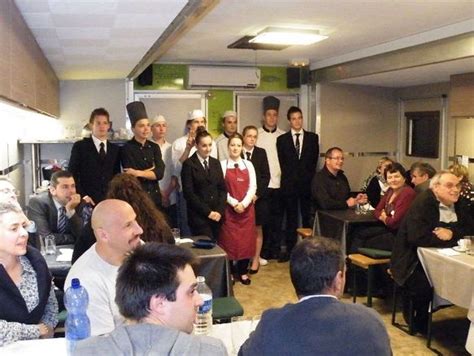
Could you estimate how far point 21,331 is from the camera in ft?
6.98

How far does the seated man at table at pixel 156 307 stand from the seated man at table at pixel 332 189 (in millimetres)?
3958

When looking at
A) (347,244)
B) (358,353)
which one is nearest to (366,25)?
(347,244)

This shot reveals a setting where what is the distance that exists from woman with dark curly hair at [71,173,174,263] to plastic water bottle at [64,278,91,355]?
86 cm

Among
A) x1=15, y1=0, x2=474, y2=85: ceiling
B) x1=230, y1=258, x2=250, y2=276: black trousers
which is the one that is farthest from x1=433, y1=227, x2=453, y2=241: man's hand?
x1=230, y1=258, x2=250, y2=276: black trousers

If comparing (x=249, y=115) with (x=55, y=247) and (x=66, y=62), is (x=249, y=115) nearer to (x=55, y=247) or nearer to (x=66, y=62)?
(x=66, y=62)

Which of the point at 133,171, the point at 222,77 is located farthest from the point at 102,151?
the point at 222,77

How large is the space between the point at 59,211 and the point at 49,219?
9cm

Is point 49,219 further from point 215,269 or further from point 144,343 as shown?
point 144,343

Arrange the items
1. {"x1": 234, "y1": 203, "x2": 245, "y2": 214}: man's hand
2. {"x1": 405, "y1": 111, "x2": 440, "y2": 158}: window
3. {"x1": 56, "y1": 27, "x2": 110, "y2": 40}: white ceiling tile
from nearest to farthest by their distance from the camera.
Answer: {"x1": 56, "y1": 27, "x2": 110, "y2": 40}: white ceiling tile < {"x1": 234, "y1": 203, "x2": 245, "y2": 214}: man's hand < {"x1": 405, "y1": 111, "x2": 440, "y2": 158}: window

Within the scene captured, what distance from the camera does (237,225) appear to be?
5227 millimetres

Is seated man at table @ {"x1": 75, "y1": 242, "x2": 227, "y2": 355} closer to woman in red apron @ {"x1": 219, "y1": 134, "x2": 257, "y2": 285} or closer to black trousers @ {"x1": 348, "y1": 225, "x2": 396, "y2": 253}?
black trousers @ {"x1": 348, "y1": 225, "x2": 396, "y2": 253}

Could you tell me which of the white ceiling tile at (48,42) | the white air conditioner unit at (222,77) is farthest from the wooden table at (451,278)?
the white air conditioner unit at (222,77)

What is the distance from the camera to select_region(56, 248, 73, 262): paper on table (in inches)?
131

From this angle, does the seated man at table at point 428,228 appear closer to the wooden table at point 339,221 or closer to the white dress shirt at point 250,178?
the wooden table at point 339,221
